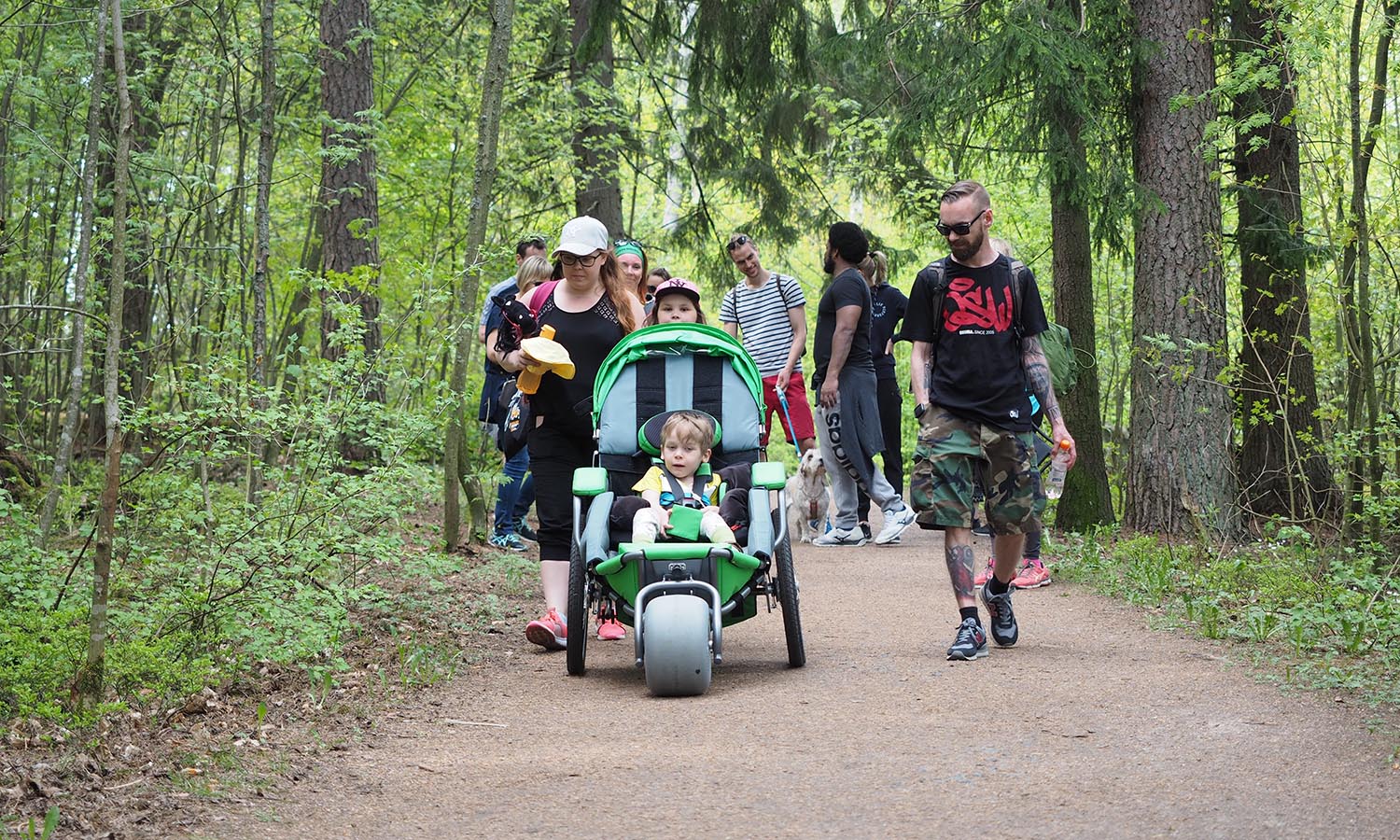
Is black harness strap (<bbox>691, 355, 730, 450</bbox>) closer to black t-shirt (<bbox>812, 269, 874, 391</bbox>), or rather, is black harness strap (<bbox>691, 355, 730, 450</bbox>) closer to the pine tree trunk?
black t-shirt (<bbox>812, 269, 874, 391</bbox>)

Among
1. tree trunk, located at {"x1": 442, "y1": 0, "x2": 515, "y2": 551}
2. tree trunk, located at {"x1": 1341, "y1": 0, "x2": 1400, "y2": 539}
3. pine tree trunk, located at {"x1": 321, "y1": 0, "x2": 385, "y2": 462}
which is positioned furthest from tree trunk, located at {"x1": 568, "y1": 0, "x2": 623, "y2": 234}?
tree trunk, located at {"x1": 1341, "y1": 0, "x2": 1400, "y2": 539}

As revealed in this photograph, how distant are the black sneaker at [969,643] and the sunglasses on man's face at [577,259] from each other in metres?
2.55

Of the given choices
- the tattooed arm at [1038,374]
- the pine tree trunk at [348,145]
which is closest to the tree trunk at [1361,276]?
the tattooed arm at [1038,374]

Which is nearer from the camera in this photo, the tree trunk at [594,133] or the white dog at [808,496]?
the white dog at [808,496]

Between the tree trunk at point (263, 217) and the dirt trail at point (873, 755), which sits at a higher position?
the tree trunk at point (263, 217)

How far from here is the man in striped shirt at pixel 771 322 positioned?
35.0 ft

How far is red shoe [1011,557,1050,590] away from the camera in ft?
28.9

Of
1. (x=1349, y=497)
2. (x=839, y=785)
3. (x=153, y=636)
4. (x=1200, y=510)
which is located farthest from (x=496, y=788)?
(x=1200, y=510)

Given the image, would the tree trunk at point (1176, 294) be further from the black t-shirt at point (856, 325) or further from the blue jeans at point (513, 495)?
the blue jeans at point (513, 495)

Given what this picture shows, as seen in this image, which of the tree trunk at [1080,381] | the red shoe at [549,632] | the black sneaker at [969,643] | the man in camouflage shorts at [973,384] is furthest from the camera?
the tree trunk at [1080,381]

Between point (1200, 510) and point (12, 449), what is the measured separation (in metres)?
9.10

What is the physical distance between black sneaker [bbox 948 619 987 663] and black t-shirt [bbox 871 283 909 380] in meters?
4.75

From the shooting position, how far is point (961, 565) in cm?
628

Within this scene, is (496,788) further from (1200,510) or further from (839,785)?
(1200,510)
